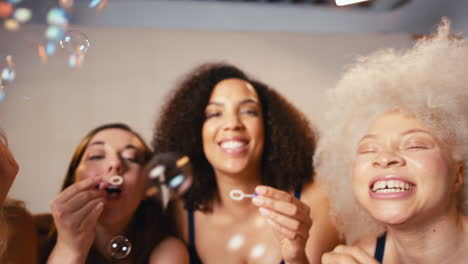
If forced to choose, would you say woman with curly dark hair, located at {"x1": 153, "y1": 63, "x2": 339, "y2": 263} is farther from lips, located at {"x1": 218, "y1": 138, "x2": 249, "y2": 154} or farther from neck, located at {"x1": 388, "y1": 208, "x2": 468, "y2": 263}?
neck, located at {"x1": 388, "y1": 208, "x2": 468, "y2": 263}

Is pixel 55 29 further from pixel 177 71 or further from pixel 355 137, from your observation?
pixel 355 137

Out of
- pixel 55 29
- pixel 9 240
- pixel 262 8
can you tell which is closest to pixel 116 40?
pixel 55 29

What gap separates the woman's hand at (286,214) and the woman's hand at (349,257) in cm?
10

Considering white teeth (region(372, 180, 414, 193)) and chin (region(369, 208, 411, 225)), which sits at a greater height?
white teeth (region(372, 180, 414, 193))

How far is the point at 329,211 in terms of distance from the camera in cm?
A: 131

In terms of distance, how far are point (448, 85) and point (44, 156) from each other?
1.45 meters

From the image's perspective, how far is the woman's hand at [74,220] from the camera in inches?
38.0

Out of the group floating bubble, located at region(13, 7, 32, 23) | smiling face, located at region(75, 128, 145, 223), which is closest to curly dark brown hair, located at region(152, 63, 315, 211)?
smiling face, located at region(75, 128, 145, 223)

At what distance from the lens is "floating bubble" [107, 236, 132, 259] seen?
3.39 feet

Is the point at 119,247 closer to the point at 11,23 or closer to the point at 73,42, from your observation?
the point at 73,42

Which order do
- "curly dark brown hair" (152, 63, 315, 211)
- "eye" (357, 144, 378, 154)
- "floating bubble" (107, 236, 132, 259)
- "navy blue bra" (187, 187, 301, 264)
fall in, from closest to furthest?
"eye" (357, 144, 378, 154)
"floating bubble" (107, 236, 132, 259)
"navy blue bra" (187, 187, 301, 264)
"curly dark brown hair" (152, 63, 315, 211)

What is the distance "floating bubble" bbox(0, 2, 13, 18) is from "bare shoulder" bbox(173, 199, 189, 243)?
30.8 inches

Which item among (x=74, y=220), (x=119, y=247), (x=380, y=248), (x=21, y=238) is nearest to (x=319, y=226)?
(x=380, y=248)

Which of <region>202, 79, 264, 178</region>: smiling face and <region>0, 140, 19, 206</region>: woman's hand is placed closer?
<region>0, 140, 19, 206</region>: woman's hand
